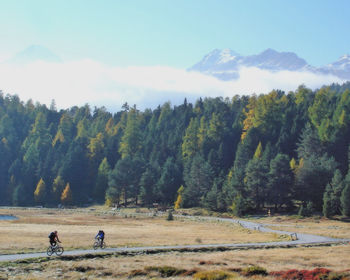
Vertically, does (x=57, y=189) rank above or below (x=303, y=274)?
above

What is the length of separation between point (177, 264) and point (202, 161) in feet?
312

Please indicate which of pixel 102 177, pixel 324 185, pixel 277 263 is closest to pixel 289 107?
pixel 324 185

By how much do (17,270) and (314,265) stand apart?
20039mm

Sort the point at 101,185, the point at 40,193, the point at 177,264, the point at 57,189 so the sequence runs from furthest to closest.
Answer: the point at 101,185
the point at 57,189
the point at 40,193
the point at 177,264

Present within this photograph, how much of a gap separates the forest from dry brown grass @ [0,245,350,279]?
55664 mm


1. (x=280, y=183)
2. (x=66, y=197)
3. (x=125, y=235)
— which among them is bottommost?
(x=125, y=235)

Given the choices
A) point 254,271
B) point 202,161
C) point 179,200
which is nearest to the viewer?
point 254,271

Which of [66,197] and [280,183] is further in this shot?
[66,197]

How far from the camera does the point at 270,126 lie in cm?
13812

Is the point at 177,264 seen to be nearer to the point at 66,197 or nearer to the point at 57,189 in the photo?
the point at 66,197

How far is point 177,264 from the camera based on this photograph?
2898 centimetres

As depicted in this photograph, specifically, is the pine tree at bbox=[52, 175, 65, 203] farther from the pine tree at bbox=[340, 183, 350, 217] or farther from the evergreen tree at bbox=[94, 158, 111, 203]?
the pine tree at bbox=[340, 183, 350, 217]

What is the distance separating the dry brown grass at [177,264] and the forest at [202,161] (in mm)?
55664

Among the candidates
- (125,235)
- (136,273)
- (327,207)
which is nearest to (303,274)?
(136,273)
